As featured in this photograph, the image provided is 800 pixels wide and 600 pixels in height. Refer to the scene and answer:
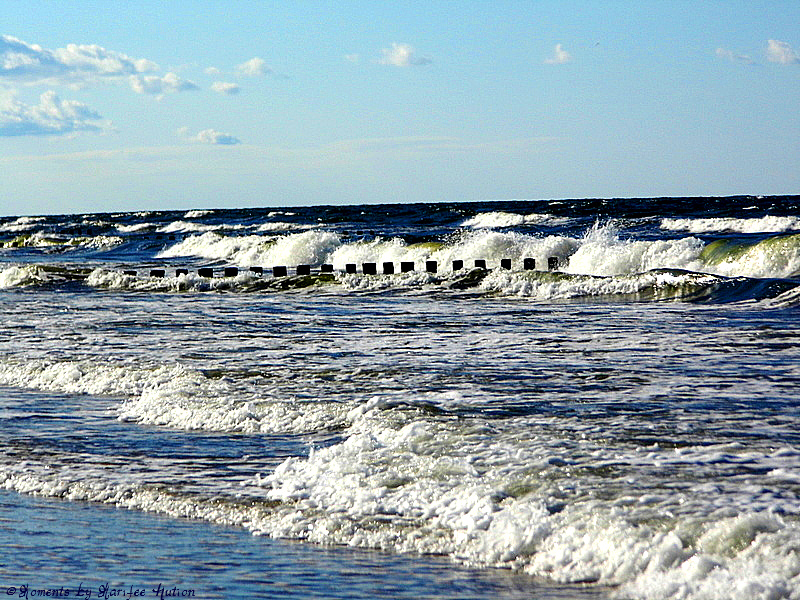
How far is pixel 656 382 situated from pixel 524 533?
12.1 ft

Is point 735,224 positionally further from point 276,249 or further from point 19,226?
point 19,226

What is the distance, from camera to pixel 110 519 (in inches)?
226

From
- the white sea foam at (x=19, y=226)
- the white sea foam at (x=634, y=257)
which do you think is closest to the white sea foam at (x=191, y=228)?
the white sea foam at (x=19, y=226)

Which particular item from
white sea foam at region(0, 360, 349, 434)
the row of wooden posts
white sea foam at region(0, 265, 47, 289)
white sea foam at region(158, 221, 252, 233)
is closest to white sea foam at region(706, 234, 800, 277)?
the row of wooden posts

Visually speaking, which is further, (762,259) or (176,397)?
(762,259)

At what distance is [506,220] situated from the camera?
55750mm

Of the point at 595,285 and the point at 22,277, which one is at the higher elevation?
the point at 595,285

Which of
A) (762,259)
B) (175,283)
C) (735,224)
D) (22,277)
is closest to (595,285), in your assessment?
(762,259)

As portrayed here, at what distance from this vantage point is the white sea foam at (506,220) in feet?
171

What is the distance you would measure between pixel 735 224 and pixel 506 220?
590 inches

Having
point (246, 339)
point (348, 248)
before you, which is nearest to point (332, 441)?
point (246, 339)

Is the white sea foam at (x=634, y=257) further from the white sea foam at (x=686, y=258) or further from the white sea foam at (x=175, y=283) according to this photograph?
the white sea foam at (x=175, y=283)

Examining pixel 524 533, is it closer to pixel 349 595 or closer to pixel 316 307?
pixel 349 595

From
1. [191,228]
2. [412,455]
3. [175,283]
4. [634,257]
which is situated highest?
[412,455]
